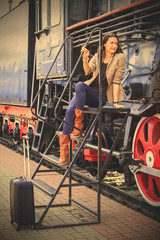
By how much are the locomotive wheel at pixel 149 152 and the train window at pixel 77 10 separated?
312 cm

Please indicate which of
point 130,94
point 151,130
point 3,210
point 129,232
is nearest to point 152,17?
point 130,94

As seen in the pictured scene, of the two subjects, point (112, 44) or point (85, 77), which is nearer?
point (112, 44)

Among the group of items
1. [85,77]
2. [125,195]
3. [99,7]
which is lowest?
[125,195]

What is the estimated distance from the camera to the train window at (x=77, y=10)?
25.2 feet

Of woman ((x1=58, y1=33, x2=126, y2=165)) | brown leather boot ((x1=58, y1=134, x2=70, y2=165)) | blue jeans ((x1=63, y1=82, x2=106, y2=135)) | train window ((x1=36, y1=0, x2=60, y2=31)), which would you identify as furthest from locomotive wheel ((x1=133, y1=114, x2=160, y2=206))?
train window ((x1=36, y1=0, x2=60, y2=31))

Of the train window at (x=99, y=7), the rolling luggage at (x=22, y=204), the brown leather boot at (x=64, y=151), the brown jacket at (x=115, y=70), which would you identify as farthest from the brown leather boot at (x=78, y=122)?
the train window at (x=99, y=7)

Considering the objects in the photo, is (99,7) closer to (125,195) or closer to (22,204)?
(125,195)

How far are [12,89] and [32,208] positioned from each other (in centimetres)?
742

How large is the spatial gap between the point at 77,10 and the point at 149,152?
3.70 metres

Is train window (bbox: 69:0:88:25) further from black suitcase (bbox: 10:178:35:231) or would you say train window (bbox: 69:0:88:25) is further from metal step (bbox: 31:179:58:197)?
black suitcase (bbox: 10:178:35:231)

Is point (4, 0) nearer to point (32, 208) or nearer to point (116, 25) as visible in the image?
point (116, 25)

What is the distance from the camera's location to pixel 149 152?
525 cm

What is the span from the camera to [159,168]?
200 inches

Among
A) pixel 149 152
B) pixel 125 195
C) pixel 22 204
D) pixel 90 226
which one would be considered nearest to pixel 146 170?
pixel 149 152
